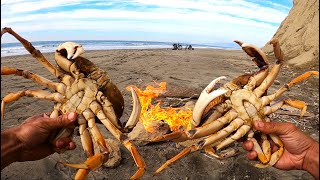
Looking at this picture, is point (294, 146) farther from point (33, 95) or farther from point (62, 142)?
point (33, 95)

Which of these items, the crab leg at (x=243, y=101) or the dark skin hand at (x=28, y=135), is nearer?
the dark skin hand at (x=28, y=135)

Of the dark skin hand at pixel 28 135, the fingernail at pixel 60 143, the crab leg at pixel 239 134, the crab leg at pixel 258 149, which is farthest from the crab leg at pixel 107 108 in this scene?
the crab leg at pixel 258 149

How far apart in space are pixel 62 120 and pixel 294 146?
314cm

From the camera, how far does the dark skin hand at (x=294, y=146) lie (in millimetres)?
4207

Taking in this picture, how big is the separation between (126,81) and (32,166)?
27.4 ft

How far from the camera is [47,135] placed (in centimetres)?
433

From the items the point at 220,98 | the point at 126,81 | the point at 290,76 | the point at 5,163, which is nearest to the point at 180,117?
the point at 220,98

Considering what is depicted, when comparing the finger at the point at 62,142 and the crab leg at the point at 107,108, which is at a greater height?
the crab leg at the point at 107,108

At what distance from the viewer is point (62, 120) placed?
13.7 feet

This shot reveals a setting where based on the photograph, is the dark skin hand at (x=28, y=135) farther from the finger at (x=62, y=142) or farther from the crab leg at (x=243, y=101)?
the crab leg at (x=243, y=101)

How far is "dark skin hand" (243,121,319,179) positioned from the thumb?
242cm

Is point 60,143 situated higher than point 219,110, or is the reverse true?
point 219,110

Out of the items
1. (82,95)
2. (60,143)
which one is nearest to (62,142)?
(60,143)

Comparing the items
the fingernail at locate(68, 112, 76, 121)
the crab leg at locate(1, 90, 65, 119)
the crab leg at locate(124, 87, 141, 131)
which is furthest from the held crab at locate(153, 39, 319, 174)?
the crab leg at locate(1, 90, 65, 119)
